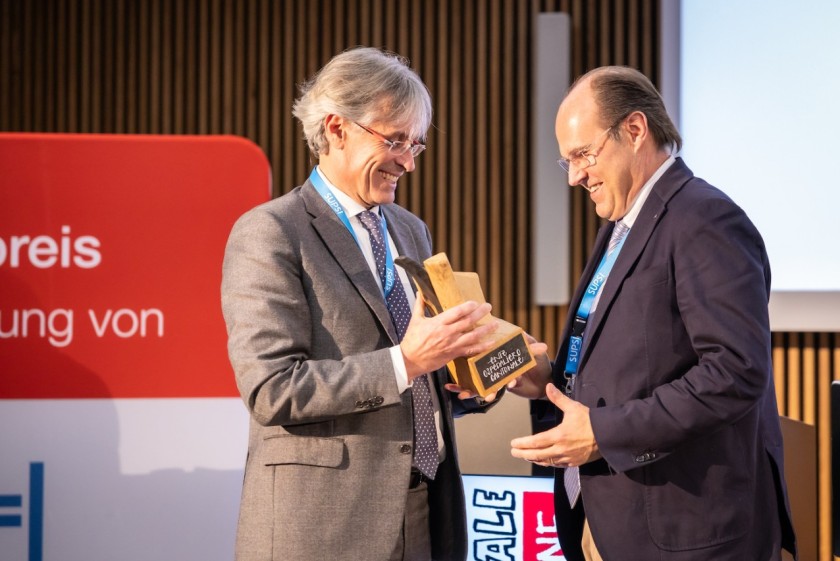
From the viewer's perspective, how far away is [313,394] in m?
1.74

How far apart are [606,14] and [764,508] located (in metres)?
3.58

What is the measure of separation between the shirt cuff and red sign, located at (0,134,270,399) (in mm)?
939

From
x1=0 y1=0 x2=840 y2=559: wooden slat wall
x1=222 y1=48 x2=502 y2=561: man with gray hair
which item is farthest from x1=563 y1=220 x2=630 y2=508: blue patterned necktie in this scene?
x1=0 y1=0 x2=840 y2=559: wooden slat wall

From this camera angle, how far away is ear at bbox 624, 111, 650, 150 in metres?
1.92

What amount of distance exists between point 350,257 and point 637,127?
2.26 ft

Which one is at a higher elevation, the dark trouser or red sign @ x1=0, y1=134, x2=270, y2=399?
red sign @ x1=0, y1=134, x2=270, y2=399

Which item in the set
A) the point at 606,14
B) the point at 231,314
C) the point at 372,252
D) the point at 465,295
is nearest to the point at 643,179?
the point at 465,295

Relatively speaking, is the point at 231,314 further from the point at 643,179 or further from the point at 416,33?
the point at 416,33

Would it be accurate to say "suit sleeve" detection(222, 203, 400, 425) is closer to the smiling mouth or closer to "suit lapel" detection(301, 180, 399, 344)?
"suit lapel" detection(301, 180, 399, 344)

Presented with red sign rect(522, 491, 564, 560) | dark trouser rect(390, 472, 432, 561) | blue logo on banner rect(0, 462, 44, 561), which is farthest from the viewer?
red sign rect(522, 491, 564, 560)

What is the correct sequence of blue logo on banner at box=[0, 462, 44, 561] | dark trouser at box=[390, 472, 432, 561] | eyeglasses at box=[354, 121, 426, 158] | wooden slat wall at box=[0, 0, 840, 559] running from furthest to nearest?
wooden slat wall at box=[0, 0, 840, 559]
blue logo on banner at box=[0, 462, 44, 561]
eyeglasses at box=[354, 121, 426, 158]
dark trouser at box=[390, 472, 432, 561]

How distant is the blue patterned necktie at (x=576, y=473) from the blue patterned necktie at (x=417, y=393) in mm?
319

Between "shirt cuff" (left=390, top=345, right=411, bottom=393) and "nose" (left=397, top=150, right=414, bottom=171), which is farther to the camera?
"nose" (left=397, top=150, right=414, bottom=171)

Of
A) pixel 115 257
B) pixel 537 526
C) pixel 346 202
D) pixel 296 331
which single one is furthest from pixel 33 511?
pixel 537 526
